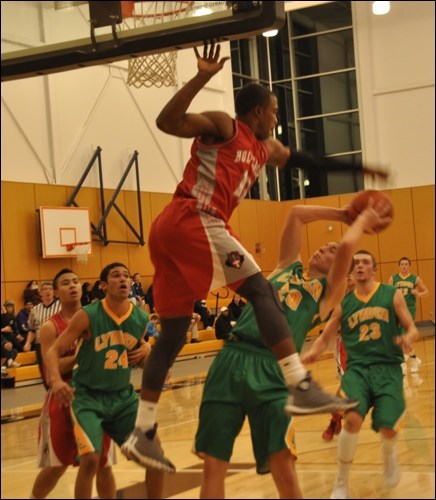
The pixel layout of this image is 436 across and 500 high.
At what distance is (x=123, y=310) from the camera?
5293 millimetres

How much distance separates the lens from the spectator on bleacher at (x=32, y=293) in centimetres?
1356

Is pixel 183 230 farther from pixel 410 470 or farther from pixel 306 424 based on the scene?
pixel 306 424

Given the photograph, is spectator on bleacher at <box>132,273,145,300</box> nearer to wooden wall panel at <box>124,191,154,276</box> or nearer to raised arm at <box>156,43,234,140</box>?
wooden wall panel at <box>124,191,154,276</box>

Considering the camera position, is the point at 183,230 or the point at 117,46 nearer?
the point at 183,230

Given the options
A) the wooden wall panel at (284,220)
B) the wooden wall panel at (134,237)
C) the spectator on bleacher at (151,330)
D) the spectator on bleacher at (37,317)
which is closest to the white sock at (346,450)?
the spectator on bleacher at (151,330)

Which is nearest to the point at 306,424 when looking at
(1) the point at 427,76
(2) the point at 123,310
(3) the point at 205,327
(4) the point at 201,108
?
(2) the point at 123,310

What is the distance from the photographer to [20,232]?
46.5 ft

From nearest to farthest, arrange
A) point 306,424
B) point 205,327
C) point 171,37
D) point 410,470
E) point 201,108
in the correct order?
point 171,37 < point 410,470 < point 306,424 < point 205,327 < point 201,108

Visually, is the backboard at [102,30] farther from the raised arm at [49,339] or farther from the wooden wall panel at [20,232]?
the wooden wall panel at [20,232]

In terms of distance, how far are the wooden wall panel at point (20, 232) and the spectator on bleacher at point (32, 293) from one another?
317 mm

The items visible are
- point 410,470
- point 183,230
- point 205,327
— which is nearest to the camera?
point 183,230

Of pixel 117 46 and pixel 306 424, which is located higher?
pixel 117 46

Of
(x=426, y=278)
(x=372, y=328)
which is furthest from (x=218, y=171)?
(x=426, y=278)

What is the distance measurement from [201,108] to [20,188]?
16.8ft
